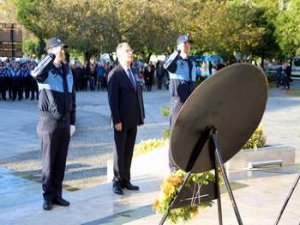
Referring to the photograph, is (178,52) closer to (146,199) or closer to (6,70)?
A: (146,199)

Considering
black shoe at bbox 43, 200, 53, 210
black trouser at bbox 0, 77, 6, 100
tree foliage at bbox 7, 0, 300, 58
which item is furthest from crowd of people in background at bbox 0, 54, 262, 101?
black shoe at bbox 43, 200, 53, 210

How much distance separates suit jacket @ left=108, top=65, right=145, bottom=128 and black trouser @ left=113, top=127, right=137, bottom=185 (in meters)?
0.13

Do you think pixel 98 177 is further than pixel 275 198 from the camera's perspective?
Yes

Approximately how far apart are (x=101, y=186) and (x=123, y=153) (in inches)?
24.8

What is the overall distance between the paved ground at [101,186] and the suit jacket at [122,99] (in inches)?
37.1

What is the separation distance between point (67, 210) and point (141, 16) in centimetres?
3192

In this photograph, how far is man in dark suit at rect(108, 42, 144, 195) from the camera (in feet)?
23.7

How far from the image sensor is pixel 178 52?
812 centimetres

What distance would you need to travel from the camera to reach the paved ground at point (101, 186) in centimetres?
629

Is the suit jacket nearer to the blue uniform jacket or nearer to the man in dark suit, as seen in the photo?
the man in dark suit

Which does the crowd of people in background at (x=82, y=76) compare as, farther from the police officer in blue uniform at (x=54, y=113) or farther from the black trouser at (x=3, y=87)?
the police officer in blue uniform at (x=54, y=113)

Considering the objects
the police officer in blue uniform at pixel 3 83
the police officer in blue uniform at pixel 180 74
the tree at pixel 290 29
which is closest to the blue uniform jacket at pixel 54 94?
the police officer in blue uniform at pixel 180 74

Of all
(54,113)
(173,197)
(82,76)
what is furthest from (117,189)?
(82,76)

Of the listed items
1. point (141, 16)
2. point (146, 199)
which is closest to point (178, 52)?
point (146, 199)
